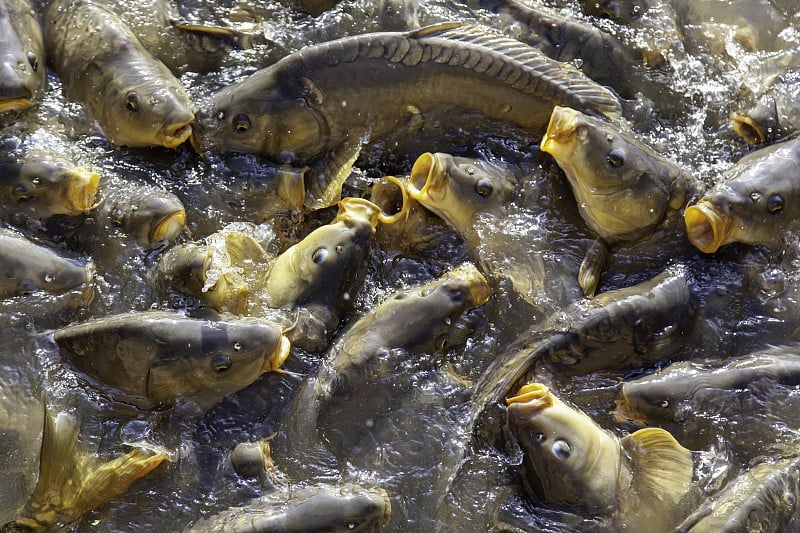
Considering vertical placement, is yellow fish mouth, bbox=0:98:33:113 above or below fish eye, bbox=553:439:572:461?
above

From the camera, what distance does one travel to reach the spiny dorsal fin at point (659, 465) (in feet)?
9.47

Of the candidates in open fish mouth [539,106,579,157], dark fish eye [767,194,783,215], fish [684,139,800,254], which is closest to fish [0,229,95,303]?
open fish mouth [539,106,579,157]

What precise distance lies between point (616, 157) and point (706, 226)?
519 mm

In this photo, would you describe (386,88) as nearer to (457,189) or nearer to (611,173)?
(457,189)

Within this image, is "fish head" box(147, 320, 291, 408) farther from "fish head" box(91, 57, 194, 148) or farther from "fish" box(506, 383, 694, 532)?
"fish head" box(91, 57, 194, 148)

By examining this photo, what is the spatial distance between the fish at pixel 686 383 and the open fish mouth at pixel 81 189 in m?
2.42

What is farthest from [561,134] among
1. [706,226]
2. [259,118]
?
[259,118]

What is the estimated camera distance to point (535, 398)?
2.93 metres

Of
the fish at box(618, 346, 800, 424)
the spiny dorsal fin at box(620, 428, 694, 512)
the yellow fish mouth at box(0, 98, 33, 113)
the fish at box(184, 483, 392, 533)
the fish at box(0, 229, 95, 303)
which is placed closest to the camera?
the fish at box(184, 483, 392, 533)

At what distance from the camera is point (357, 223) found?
11.3 ft

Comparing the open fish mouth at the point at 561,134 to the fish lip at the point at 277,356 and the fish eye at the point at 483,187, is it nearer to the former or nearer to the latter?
the fish eye at the point at 483,187

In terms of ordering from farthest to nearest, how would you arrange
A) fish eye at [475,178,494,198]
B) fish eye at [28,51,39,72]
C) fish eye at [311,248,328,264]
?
fish eye at [28,51,39,72] < fish eye at [475,178,494,198] < fish eye at [311,248,328,264]

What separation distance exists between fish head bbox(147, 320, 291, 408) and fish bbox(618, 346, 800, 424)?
1.39 metres

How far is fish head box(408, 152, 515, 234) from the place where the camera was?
3514 millimetres
